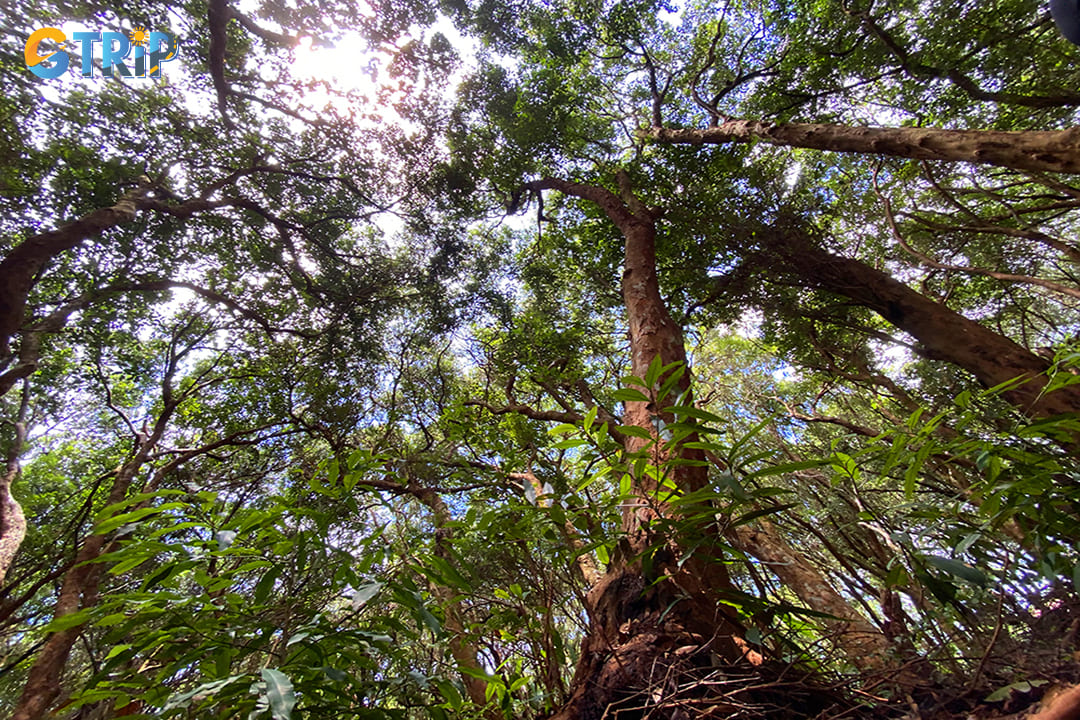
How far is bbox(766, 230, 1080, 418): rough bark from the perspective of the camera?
3.06m

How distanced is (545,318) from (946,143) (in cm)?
466

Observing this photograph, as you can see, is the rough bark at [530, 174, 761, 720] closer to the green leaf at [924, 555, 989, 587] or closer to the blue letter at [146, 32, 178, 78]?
the green leaf at [924, 555, 989, 587]

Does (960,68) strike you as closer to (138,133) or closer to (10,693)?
(138,133)

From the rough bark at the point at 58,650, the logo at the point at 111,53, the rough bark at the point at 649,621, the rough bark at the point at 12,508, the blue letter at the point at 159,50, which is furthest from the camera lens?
the blue letter at the point at 159,50

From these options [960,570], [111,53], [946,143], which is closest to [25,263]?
[111,53]

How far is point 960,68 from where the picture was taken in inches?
184

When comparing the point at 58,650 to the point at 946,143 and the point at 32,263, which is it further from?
the point at 946,143

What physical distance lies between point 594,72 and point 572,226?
2980mm

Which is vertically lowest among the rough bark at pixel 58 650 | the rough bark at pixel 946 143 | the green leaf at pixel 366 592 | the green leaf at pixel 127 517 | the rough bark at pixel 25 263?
the green leaf at pixel 366 592

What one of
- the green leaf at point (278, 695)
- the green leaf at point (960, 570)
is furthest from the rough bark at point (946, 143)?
the green leaf at point (278, 695)

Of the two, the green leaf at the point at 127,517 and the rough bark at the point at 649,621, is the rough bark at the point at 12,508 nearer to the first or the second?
the green leaf at the point at 127,517

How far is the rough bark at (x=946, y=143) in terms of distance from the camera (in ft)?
8.19

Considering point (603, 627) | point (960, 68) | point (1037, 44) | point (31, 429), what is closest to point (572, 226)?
point (960, 68)

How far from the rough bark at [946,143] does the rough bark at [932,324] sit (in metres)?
1.03
